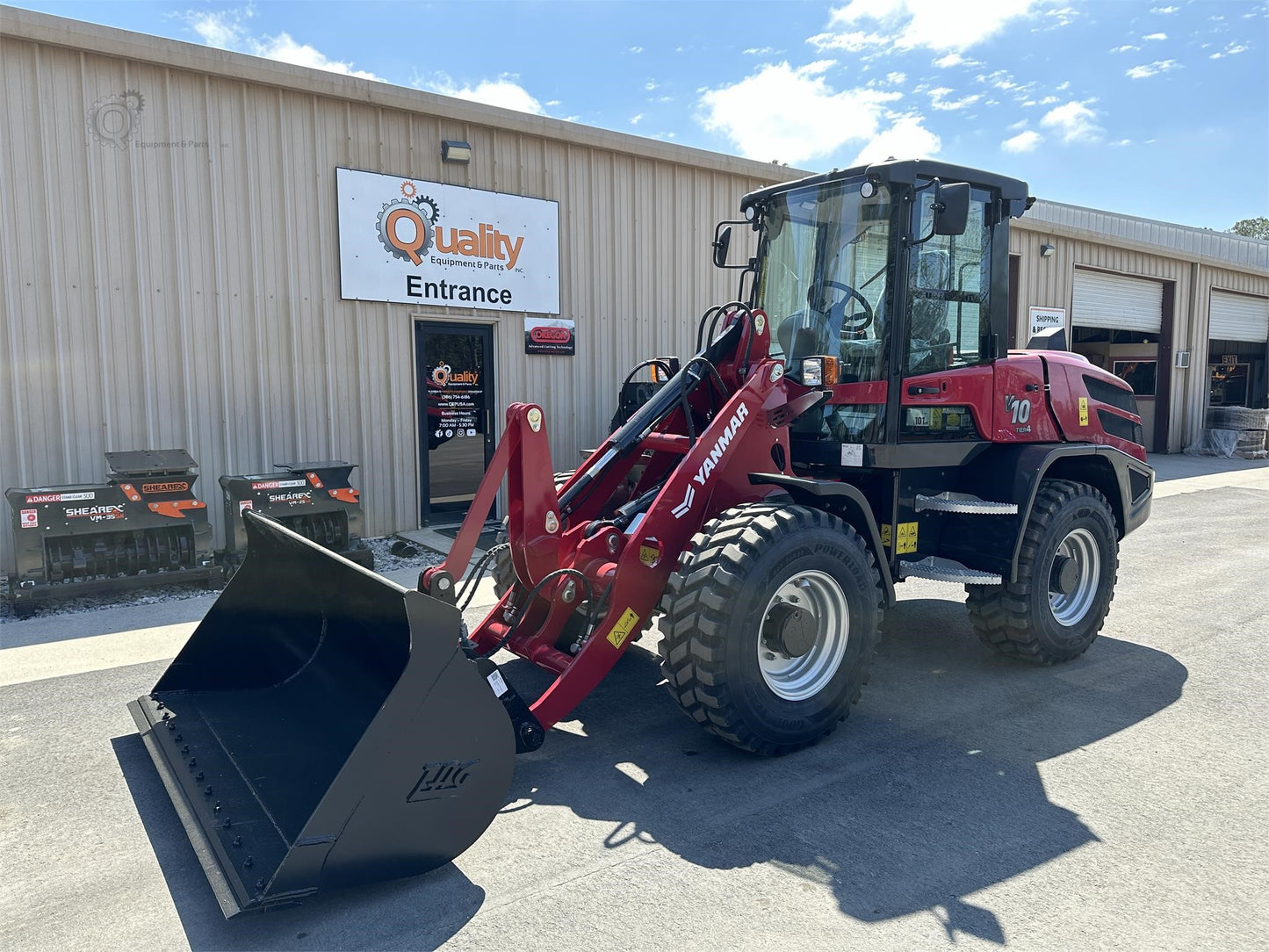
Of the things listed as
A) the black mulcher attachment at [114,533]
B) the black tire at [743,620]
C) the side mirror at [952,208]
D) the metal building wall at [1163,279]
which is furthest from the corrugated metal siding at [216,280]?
the metal building wall at [1163,279]

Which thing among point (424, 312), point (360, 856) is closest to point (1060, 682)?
point (360, 856)

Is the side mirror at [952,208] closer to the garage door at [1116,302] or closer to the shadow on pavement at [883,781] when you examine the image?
the shadow on pavement at [883,781]

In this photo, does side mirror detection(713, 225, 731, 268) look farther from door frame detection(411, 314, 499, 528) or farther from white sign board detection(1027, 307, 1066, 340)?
white sign board detection(1027, 307, 1066, 340)

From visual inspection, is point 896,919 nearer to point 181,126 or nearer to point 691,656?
point 691,656

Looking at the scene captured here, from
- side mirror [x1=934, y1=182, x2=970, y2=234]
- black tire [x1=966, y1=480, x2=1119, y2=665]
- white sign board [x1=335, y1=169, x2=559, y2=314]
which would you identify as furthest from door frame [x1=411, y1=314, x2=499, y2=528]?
side mirror [x1=934, y1=182, x2=970, y2=234]

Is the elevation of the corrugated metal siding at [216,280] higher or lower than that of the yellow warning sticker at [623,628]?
higher

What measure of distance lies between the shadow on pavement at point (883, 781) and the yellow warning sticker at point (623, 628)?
1.85 feet

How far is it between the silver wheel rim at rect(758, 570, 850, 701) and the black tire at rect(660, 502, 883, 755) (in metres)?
0.05

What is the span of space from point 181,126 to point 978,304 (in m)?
6.96

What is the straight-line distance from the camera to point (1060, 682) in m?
5.14

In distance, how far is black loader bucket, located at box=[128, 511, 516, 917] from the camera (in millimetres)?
2795

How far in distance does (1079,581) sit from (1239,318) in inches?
811

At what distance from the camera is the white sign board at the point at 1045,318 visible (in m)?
16.9

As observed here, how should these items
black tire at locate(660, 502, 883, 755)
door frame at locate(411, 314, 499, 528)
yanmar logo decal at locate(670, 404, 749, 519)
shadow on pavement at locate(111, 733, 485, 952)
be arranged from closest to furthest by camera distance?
shadow on pavement at locate(111, 733, 485, 952), black tire at locate(660, 502, 883, 755), yanmar logo decal at locate(670, 404, 749, 519), door frame at locate(411, 314, 499, 528)
